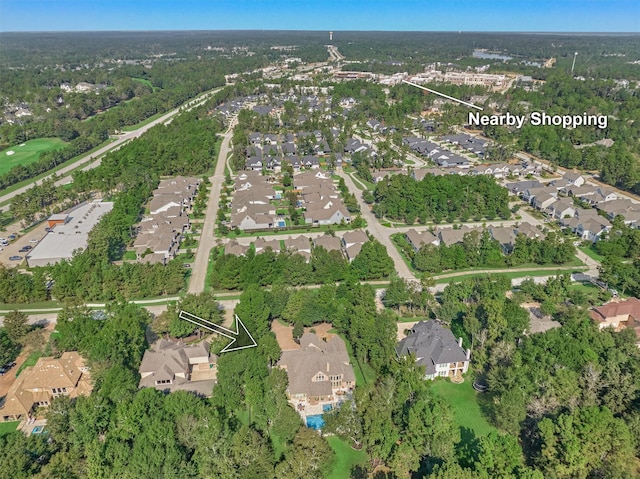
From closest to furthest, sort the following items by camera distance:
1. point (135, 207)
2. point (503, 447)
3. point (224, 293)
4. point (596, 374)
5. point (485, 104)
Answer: point (503, 447)
point (596, 374)
point (224, 293)
point (135, 207)
point (485, 104)

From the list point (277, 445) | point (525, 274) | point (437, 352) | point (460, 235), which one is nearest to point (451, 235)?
point (460, 235)

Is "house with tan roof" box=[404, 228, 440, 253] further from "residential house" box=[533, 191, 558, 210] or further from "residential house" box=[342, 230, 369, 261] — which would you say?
"residential house" box=[533, 191, 558, 210]

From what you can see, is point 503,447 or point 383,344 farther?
point 383,344

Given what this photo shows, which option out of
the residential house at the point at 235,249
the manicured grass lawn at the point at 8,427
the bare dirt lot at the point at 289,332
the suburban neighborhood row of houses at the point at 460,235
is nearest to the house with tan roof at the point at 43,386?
the manicured grass lawn at the point at 8,427

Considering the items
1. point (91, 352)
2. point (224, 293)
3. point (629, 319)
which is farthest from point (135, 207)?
point (629, 319)

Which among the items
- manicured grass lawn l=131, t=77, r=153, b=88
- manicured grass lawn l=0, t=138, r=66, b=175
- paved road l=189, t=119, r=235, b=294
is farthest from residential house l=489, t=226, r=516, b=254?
manicured grass lawn l=131, t=77, r=153, b=88

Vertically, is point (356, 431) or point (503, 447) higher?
point (503, 447)

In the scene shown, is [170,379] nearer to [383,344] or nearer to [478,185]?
[383,344]

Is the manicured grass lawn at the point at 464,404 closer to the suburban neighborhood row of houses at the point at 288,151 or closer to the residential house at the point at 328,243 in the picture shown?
the residential house at the point at 328,243
